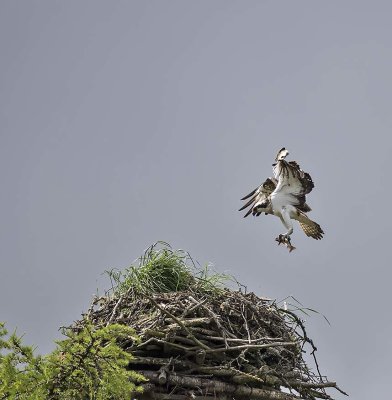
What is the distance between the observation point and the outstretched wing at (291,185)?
10.7 metres

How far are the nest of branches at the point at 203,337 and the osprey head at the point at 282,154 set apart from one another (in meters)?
1.69

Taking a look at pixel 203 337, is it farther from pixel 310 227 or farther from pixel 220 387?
pixel 310 227

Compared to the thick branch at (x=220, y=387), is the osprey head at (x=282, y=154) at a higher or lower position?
higher

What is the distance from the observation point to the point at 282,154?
10797 millimetres

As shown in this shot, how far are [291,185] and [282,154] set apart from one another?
1.37ft

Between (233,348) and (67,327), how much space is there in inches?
78.7

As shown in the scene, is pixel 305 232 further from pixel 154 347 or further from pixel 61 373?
pixel 61 373

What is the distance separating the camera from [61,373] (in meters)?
8.16

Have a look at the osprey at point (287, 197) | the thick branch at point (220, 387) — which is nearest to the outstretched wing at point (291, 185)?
the osprey at point (287, 197)

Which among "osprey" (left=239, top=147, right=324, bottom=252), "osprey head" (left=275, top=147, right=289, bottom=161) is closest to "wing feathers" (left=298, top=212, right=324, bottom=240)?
"osprey" (left=239, top=147, right=324, bottom=252)

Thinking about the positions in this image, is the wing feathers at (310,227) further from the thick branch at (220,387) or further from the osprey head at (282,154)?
the thick branch at (220,387)

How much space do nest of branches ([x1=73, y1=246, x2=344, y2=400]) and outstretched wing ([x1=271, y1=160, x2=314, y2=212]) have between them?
1319 millimetres

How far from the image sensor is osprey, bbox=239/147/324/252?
422 inches

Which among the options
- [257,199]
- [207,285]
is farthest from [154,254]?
[257,199]
